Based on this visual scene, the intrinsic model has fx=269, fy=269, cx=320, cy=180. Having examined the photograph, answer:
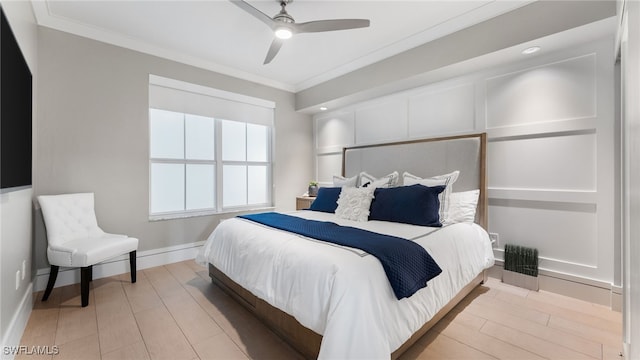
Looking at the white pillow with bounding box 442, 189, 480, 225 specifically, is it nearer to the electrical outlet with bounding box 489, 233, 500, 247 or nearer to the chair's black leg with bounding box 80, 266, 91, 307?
the electrical outlet with bounding box 489, 233, 500, 247

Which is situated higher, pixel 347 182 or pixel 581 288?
pixel 347 182

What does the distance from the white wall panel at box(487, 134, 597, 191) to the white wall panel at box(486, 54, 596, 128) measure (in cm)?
23

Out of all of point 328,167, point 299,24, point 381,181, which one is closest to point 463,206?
point 381,181

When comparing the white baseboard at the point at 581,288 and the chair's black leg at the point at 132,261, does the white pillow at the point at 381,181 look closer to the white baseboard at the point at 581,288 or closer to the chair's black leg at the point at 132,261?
the white baseboard at the point at 581,288

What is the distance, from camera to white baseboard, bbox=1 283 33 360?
161 centimetres

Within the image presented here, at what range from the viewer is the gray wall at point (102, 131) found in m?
2.75

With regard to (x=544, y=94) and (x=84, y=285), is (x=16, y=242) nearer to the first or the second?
(x=84, y=285)

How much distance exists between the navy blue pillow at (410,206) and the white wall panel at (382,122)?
4.17ft

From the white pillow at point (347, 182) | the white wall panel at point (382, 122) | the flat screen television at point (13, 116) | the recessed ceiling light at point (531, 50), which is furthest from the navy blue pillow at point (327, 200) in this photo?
the flat screen television at point (13, 116)

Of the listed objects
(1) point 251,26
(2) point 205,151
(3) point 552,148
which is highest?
(1) point 251,26

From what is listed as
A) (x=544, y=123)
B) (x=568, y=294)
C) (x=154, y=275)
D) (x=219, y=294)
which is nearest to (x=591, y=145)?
(x=544, y=123)

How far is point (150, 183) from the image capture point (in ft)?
11.4

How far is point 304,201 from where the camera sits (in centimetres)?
454

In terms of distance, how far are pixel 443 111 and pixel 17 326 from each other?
4352 mm
